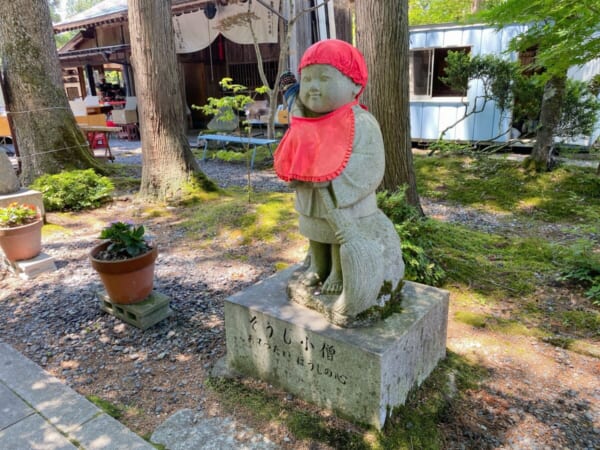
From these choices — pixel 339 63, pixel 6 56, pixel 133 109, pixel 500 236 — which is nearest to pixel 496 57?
pixel 500 236

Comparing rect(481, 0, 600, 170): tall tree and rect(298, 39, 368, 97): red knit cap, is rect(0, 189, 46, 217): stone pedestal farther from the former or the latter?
rect(481, 0, 600, 170): tall tree

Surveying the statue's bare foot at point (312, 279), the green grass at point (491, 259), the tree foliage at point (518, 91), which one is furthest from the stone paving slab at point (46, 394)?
the tree foliage at point (518, 91)

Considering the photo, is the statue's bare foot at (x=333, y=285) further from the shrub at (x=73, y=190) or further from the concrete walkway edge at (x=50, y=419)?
the shrub at (x=73, y=190)

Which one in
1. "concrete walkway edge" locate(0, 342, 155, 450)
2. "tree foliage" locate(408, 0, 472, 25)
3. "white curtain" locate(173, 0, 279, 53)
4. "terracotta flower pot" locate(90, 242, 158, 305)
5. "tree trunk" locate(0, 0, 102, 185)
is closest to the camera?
"concrete walkway edge" locate(0, 342, 155, 450)

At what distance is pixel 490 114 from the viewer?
10039 millimetres

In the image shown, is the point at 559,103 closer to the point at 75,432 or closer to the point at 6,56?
the point at 75,432

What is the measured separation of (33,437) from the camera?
2543mm

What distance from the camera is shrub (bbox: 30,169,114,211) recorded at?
6969mm

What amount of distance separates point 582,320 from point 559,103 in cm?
536

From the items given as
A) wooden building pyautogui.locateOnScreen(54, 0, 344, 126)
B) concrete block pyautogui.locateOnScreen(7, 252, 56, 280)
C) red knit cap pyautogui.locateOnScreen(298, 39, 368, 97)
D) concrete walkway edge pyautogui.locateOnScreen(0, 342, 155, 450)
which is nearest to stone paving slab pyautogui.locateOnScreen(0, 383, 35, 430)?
concrete walkway edge pyautogui.locateOnScreen(0, 342, 155, 450)

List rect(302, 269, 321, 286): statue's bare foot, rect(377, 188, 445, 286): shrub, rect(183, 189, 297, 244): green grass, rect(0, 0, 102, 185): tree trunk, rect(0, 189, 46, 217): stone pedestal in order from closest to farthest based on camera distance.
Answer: rect(302, 269, 321, 286): statue's bare foot → rect(377, 188, 445, 286): shrub → rect(0, 189, 46, 217): stone pedestal → rect(183, 189, 297, 244): green grass → rect(0, 0, 102, 185): tree trunk

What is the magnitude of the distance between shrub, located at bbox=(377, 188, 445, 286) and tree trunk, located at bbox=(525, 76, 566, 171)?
4.70 meters

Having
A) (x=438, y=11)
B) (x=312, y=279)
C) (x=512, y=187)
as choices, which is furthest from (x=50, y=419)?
(x=438, y=11)

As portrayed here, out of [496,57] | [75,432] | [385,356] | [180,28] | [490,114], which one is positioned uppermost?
[180,28]
